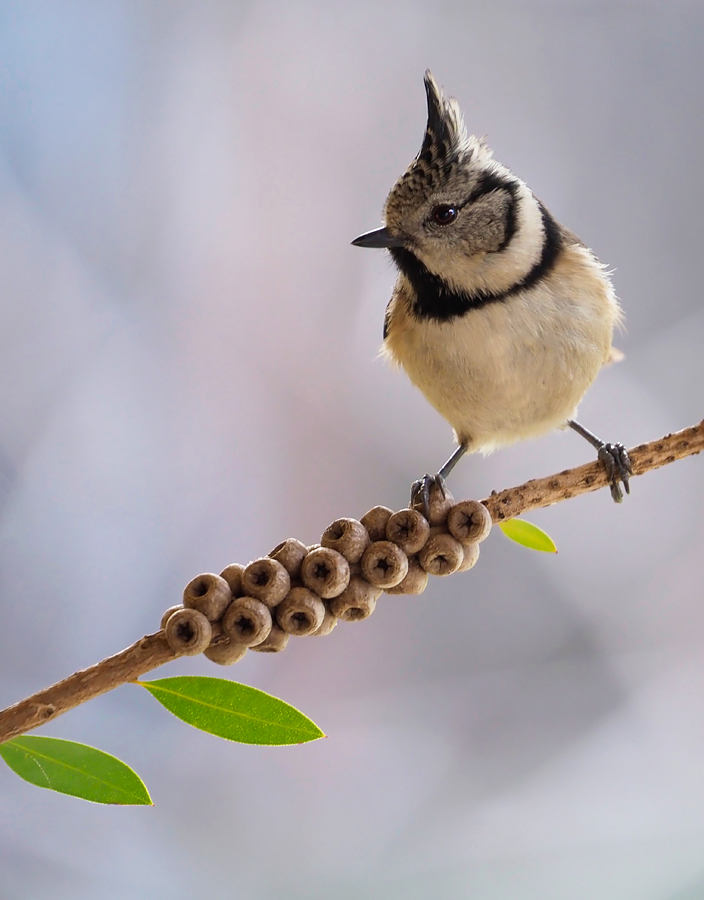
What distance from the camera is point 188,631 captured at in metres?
0.53

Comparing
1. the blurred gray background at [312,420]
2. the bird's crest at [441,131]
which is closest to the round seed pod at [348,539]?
the bird's crest at [441,131]

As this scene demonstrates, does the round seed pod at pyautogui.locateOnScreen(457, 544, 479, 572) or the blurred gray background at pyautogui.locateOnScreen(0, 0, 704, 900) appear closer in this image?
the round seed pod at pyautogui.locateOnScreen(457, 544, 479, 572)

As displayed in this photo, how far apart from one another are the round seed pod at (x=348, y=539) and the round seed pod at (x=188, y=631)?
10 centimetres

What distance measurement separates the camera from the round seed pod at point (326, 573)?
0.55 m

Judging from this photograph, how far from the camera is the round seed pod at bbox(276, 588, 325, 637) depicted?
21.5 inches

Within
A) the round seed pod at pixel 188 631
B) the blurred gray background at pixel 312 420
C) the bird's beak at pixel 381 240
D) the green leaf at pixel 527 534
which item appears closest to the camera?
the round seed pod at pixel 188 631

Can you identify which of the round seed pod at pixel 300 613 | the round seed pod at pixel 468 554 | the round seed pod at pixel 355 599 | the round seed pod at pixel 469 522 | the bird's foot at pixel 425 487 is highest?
the bird's foot at pixel 425 487

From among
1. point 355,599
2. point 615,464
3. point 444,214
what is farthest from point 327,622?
point 444,214

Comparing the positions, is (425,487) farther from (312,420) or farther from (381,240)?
(312,420)

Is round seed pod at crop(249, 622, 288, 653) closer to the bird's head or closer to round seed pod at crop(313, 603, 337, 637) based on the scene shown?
round seed pod at crop(313, 603, 337, 637)

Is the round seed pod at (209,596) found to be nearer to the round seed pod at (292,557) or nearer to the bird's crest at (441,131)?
the round seed pod at (292,557)

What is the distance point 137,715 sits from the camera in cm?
129

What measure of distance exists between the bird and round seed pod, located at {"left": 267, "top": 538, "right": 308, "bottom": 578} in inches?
11.5

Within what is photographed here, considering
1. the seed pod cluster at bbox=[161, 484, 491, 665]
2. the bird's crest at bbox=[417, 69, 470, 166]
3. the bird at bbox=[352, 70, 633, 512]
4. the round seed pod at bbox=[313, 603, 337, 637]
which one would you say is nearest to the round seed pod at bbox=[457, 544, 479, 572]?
the seed pod cluster at bbox=[161, 484, 491, 665]
